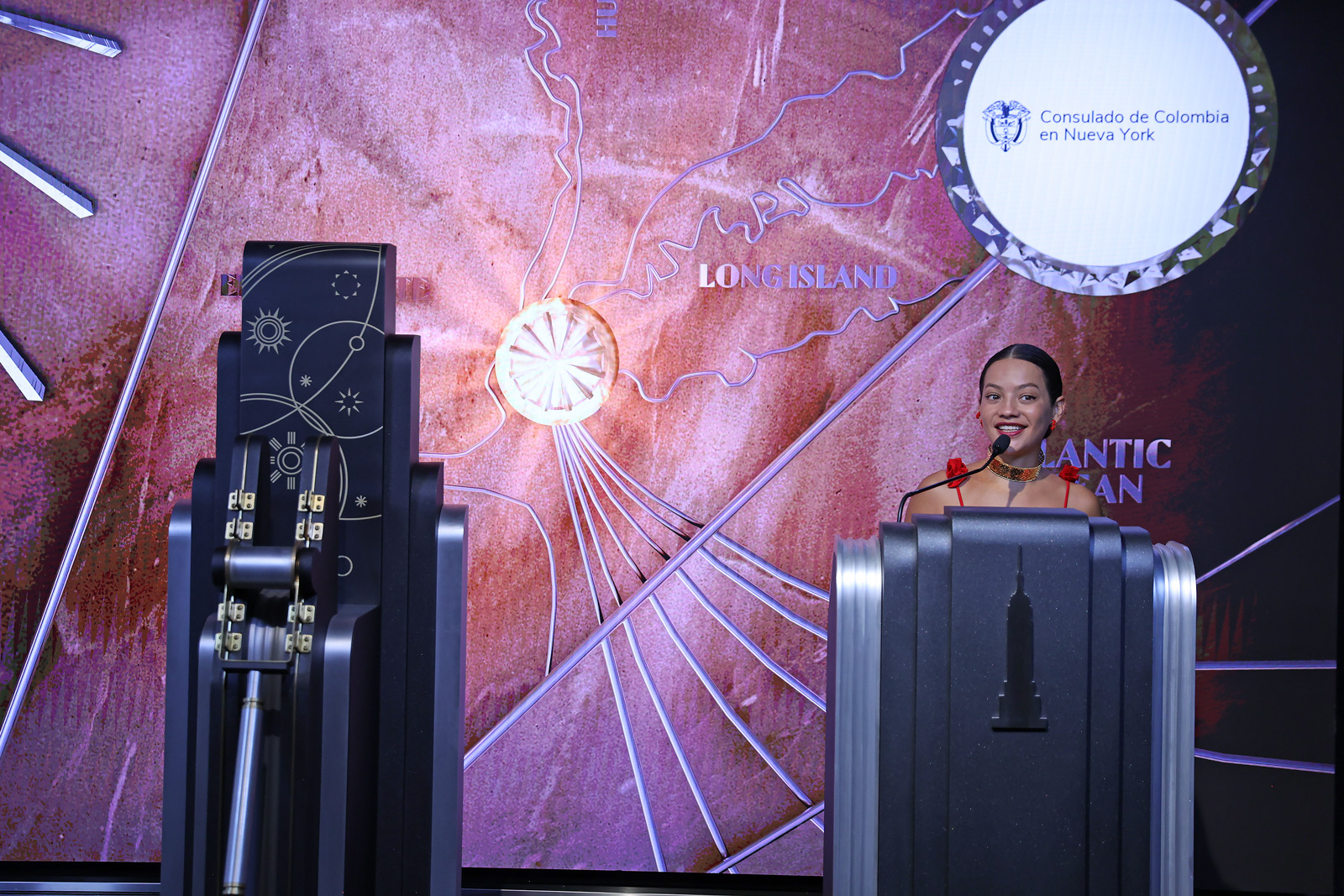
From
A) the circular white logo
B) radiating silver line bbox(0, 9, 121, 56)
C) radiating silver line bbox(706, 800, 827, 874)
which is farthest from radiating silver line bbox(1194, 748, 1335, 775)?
radiating silver line bbox(0, 9, 121, 56)

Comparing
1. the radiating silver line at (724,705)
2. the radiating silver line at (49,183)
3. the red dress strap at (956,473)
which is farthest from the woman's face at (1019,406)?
the radiating silver line at (49,183)

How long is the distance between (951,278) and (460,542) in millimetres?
1591

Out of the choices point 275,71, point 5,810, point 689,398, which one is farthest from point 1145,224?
point 5,810

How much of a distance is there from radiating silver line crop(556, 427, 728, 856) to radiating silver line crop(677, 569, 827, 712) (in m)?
0.16

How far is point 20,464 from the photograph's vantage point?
2.93 meters

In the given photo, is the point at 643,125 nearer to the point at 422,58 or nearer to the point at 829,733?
the point at 422,58

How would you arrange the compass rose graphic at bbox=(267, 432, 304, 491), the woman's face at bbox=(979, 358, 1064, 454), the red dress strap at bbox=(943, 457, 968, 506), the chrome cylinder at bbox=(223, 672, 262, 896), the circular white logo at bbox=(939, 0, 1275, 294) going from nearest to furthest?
the chrome cylinder at bbox=(223, 672, 262, 896)
the compass rose graphic at bbox=(267, 432, 304, 491)
the red dress strap at bbox=(943, 457, 968, 506)
the woman's face at bbox=(979, 358, 1064, 454)
the circular white logo at bbox=(939, 0, 1275, 294)

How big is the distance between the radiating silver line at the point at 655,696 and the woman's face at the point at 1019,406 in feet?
3.49

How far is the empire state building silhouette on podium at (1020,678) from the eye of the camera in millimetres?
1291

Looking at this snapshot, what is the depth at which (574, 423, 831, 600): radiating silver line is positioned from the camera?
287cm

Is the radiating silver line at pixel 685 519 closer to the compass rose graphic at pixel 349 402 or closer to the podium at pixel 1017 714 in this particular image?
the compass rose graphic at pixel 349 402

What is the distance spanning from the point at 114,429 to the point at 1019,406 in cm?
246

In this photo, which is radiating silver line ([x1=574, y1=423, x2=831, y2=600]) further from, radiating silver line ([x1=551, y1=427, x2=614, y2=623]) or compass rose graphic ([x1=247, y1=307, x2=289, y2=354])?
compass rose graphic ([x1=247, y1=307, x2=289, y2=354])

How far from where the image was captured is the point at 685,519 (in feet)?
9.45
